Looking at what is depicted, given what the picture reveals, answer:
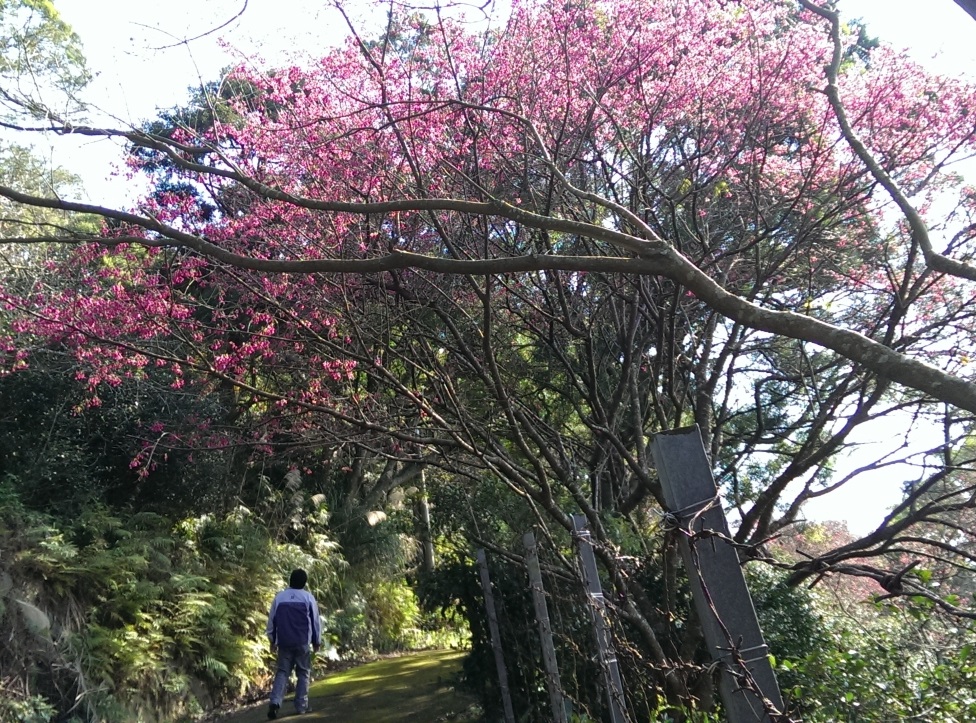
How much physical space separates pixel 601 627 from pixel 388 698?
23.6ft

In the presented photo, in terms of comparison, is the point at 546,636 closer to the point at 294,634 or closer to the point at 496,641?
the point at 496,641

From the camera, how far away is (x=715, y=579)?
2.16 meters

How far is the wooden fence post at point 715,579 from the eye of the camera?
6.89 feet

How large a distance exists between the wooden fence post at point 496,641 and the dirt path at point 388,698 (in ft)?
4.33

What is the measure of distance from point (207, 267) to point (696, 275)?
18.6 feet

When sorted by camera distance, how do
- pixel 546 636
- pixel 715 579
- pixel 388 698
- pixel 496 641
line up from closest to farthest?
pixel 715 579 → pixel 546 636 → pixel 496 641 → pixel 388 698

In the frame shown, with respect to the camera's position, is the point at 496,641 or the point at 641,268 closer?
the point at 641,268

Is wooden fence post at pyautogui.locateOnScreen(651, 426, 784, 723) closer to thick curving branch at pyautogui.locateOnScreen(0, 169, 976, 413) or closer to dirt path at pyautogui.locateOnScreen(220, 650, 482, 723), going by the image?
thick curving branch at pyautogui.locateOnScreen(0, 169, 976, 413)

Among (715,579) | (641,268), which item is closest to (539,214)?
(641,268)

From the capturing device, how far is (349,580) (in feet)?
53.3

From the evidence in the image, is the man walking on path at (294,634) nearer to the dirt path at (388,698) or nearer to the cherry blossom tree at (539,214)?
the dirt path at (388,698)

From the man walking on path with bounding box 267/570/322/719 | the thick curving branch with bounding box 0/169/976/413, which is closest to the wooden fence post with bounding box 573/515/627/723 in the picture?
the thick curving branch with bounding box 0/169/976/413

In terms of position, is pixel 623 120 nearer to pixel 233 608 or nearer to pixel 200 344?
pixel 200 344

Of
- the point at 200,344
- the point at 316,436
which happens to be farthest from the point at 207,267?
the point at 316,436
